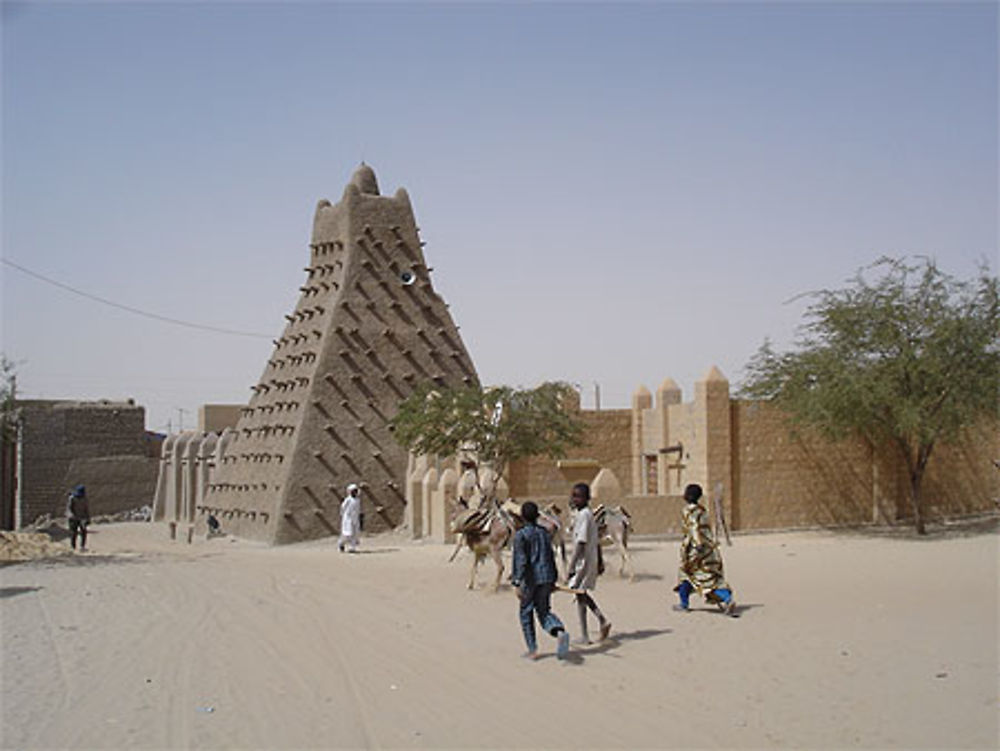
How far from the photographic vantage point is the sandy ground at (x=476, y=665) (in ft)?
27.7

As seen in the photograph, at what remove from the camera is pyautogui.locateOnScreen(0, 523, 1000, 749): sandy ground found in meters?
8.43

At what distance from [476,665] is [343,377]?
22.1 metres

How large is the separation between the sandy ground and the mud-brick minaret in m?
12.7

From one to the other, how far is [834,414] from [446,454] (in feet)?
29.8

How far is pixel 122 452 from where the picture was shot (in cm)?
4547

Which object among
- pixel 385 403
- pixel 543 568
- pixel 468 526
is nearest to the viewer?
pixel 543 568

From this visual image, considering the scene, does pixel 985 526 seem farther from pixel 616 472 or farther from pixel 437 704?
pixel 437 704

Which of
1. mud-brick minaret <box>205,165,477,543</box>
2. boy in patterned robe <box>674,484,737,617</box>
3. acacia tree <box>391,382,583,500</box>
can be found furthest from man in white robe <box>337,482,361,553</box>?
boy in patterned robe <box>674,484,737,617</box>

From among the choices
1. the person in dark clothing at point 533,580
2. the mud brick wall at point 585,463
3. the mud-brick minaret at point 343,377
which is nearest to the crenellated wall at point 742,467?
the mud brick wall at point 585,463

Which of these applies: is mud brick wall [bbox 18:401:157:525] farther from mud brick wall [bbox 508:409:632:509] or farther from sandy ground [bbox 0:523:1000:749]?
sandy ground [bbox 0:523:1000:749]

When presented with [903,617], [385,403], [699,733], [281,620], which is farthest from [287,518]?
[699,733]

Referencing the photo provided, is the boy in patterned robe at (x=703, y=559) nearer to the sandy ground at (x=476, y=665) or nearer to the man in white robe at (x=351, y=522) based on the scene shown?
the sandy ground at (x=476, y=665)

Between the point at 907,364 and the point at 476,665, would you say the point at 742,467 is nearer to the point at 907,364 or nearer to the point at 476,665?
the point at 907,364

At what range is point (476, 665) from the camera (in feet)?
35.2
